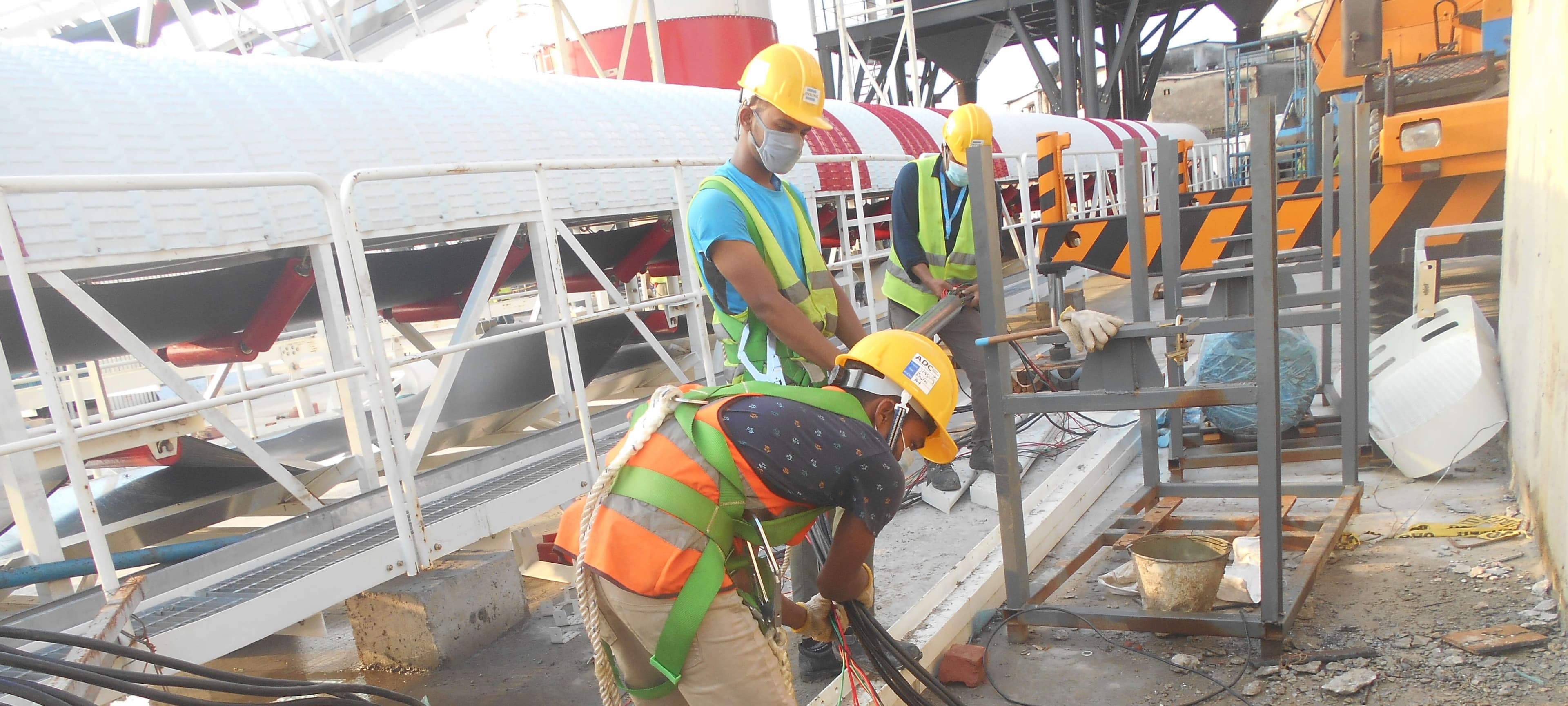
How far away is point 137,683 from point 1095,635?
2861mm

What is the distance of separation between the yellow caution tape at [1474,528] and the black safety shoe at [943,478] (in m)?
1.92

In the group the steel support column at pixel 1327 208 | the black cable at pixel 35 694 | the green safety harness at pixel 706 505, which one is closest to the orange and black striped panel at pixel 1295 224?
the steel support column at pixel 1327 208

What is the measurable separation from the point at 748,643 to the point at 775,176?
4.79 ft

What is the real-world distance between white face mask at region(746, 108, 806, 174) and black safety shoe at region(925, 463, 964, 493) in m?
2.52

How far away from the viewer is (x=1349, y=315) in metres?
4.33

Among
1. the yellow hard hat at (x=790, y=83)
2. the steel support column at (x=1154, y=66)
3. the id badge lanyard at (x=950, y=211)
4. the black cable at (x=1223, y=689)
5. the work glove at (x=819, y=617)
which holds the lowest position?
the black cable at (x=1223, y=689)

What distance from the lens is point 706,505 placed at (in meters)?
1.92

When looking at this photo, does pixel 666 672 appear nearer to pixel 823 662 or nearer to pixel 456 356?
pixel 823 662

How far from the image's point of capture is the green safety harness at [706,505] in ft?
6.26

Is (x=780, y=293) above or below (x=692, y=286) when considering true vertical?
above

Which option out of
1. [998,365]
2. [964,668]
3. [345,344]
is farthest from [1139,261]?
[345,344]

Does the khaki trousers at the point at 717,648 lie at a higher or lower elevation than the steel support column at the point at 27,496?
lower

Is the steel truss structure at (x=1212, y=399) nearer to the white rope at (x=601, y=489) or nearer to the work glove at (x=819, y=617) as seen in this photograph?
the work glove at (x=819, y=617)

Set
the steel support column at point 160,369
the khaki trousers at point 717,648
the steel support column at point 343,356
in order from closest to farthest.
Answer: the khaki trousers at point 717,648, the steel support column at point 160,369, the steel support column at point 343,356
